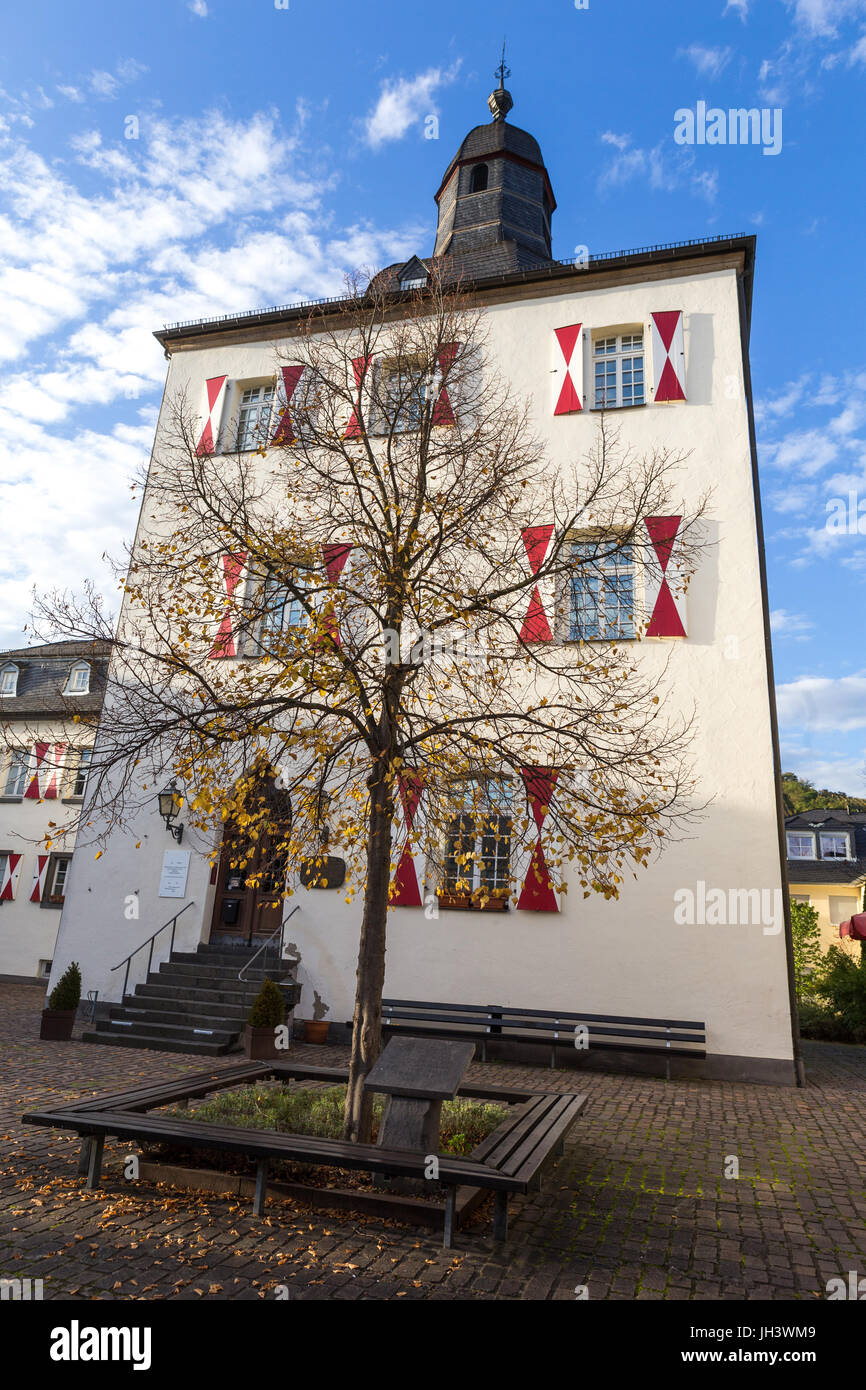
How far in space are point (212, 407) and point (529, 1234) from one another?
545 inches

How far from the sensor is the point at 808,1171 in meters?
6.03

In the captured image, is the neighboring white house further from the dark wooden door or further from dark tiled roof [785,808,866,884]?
dark tiled roof [785,808,866,884]

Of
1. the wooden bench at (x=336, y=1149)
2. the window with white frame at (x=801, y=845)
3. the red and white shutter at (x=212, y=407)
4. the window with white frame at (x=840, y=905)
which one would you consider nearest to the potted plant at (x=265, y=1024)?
the wooden bench at (x=336, y=1149)

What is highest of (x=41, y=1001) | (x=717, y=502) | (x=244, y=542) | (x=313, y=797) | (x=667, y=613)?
(x=717, y=502)

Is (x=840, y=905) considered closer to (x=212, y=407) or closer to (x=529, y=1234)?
(x=212, y=407)

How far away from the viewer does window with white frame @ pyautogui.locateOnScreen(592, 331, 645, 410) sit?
12773mm

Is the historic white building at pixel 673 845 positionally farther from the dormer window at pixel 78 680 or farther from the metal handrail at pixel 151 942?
the dormer window at pixel 78 680

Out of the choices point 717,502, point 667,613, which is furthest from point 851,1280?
point 717,502

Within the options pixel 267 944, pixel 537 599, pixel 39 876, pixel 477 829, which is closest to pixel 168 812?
pixel 267 944

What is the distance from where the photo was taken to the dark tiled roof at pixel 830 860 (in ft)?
107

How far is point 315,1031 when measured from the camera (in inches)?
448
